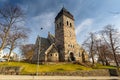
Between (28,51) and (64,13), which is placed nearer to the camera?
(64,13)

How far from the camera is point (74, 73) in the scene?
23.8 metres

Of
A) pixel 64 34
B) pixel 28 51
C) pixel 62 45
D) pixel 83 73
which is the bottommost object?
pixel 83 73

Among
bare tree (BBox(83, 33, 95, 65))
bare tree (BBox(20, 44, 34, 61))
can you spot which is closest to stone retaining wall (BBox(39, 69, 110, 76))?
bare tree (BBox(83, 33, 95, 65))

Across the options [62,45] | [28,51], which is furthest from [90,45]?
[28,51]

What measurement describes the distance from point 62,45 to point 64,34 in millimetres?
4332

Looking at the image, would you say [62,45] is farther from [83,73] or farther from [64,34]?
[83,73]

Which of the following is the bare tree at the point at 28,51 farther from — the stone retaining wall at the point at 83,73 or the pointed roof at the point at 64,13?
the stone retaining wall at the point at 83,73

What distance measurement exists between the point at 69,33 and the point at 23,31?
19.1m

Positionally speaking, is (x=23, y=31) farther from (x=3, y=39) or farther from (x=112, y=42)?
(x=112, y=42)

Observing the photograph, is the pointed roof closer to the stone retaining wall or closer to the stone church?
the stone church

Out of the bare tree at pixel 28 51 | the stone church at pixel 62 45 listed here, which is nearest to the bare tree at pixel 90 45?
the stone church at pixel 62 45

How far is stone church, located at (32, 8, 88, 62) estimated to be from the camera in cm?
3847

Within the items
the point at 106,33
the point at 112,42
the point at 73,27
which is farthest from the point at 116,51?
the point at 73,27

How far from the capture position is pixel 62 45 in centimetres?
4059
